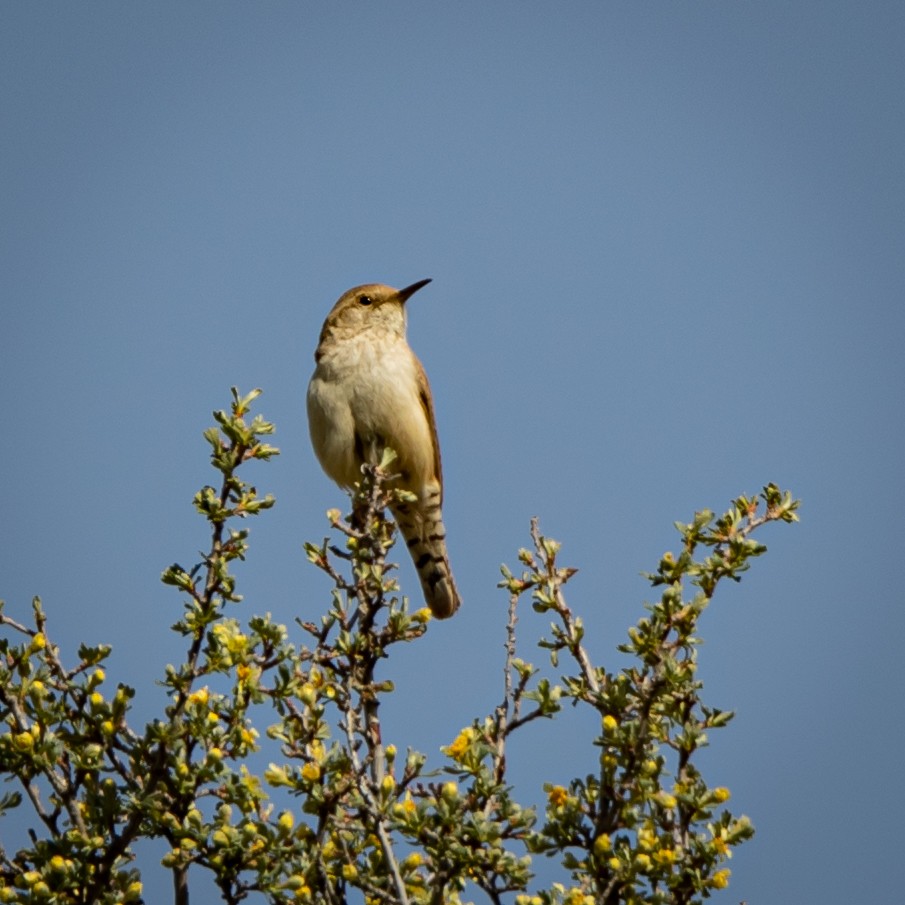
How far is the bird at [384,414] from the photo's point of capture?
776cm

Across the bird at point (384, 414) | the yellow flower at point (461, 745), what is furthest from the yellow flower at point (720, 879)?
the bird at point (384, 414)

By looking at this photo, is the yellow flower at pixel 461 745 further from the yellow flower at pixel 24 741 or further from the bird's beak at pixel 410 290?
the bird's beak at pixel 410 290

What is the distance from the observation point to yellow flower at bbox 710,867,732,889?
4.08 m

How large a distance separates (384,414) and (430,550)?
1.07 m

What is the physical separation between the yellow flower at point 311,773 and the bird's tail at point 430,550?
4.07 metres

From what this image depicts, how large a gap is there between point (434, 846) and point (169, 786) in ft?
3.30

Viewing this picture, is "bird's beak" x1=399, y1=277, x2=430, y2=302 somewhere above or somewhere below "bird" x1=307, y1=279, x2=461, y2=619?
above

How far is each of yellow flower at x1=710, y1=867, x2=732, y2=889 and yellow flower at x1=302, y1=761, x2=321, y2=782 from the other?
140 centimetres

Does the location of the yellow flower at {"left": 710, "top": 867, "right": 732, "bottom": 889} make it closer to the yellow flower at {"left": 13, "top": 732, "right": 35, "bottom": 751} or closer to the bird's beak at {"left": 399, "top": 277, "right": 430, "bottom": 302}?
the yellow flower at {"left": 13, "top": 732, "right": 35, "bottom": 751}

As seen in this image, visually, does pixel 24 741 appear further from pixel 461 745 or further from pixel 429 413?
pixel 429 413

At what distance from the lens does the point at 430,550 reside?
8234mm

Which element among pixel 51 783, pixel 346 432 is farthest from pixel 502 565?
pixel 346 432

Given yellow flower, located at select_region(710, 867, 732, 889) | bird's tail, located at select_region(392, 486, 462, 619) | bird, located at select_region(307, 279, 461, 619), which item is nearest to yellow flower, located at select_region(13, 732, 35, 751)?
yellow flower, located at select_region(710, 867, 732, 889)

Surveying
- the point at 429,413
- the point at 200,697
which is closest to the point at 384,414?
→ the point at 429,413
